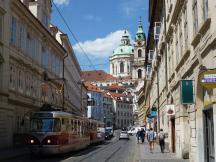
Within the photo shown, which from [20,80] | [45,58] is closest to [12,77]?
[20,80]

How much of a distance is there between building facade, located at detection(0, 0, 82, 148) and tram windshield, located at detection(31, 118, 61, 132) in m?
2.32

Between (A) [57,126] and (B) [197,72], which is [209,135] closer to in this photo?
(B) [197,72]

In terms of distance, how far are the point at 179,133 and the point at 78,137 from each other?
40.5 feet

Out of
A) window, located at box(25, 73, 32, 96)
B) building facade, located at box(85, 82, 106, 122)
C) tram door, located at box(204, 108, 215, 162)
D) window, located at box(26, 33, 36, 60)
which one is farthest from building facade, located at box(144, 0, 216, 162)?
building facade, located at box(85, 82, 106, 122)

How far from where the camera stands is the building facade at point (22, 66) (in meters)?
37.0

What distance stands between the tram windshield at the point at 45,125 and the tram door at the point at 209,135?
43.5 feet

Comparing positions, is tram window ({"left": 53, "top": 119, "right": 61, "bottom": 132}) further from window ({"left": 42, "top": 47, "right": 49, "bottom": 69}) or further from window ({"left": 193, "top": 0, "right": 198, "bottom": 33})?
window ({"left": 42, "top": 47, "right": 49, "bottom": 69})

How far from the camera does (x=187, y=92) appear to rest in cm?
1772

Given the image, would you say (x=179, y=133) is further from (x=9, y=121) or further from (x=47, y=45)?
(x=47, y=45)

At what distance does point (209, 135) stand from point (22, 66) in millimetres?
29009

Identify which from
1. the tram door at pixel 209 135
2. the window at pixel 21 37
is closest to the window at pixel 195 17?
the tram door at pixel 209 135

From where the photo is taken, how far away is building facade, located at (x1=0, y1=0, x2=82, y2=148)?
37.0 meters

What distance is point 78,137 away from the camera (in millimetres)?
34906

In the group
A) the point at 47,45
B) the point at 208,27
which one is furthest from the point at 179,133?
the point at 47,45
